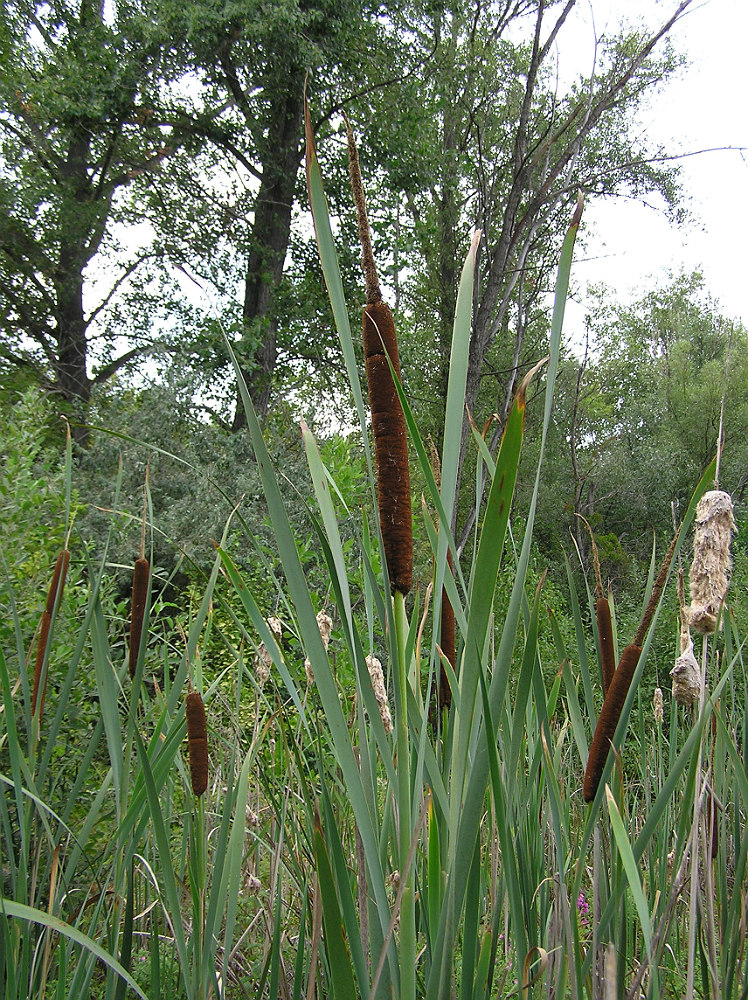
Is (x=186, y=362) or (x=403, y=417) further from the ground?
(x=186, y=362)

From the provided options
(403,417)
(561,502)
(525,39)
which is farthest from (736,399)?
(403,417)

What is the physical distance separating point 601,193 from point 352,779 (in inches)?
398

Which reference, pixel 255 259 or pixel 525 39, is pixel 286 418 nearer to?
pixel 255 259

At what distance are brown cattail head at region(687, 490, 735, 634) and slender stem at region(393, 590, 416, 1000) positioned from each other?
0.39 m

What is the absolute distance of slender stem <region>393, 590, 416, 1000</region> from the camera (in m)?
0.51

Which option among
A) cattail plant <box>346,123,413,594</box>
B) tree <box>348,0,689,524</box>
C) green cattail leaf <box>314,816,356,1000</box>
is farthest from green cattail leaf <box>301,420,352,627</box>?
tree <box>348,0,689,524</box>

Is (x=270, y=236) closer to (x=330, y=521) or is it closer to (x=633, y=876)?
(x=330, y=521)

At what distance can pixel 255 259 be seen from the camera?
887 cm

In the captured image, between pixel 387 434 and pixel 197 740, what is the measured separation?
45 cm

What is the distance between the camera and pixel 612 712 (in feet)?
2.31

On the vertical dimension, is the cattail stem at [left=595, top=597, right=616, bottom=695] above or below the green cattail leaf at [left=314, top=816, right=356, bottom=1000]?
above

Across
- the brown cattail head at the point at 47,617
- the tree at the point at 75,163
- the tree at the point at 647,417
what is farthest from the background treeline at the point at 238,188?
the brown cattail head at the point at 47,617

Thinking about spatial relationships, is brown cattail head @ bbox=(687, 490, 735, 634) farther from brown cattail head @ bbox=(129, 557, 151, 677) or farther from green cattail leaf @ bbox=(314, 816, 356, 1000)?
brown cattail head @ bbox=(129, 557, 151, 677)

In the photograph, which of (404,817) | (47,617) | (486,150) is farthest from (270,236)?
(404,817)
